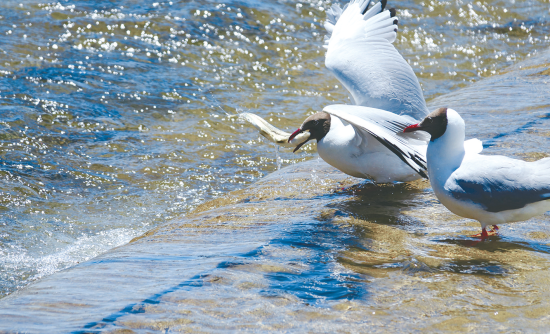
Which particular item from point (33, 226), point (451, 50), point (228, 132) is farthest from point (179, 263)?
point (451, 50)

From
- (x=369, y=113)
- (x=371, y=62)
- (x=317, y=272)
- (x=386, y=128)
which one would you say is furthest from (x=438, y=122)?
(x=371, y=62)

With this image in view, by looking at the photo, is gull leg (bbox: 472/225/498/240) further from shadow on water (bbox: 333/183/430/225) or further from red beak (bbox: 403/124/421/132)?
red beak (bbox: 403/124/421/132)

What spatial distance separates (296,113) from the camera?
796cm

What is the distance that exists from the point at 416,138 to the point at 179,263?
5.96ft

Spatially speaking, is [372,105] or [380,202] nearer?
[380,202]

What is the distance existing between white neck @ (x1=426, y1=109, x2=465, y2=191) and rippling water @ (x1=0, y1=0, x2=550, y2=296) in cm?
265

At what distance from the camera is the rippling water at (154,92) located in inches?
211

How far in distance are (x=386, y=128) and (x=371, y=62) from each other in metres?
1.52

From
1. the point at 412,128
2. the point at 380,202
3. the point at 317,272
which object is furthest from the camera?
the point at 380,202

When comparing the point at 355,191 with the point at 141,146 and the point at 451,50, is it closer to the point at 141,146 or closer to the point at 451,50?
the point at 141,146

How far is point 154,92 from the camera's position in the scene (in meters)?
8.08

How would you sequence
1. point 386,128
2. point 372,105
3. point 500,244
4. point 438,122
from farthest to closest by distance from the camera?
point 372,105 < point 386,128 < point 438,122 < point 500,244

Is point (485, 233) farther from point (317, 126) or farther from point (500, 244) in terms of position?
point (317, 126)

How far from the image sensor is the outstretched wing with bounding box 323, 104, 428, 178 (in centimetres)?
357
